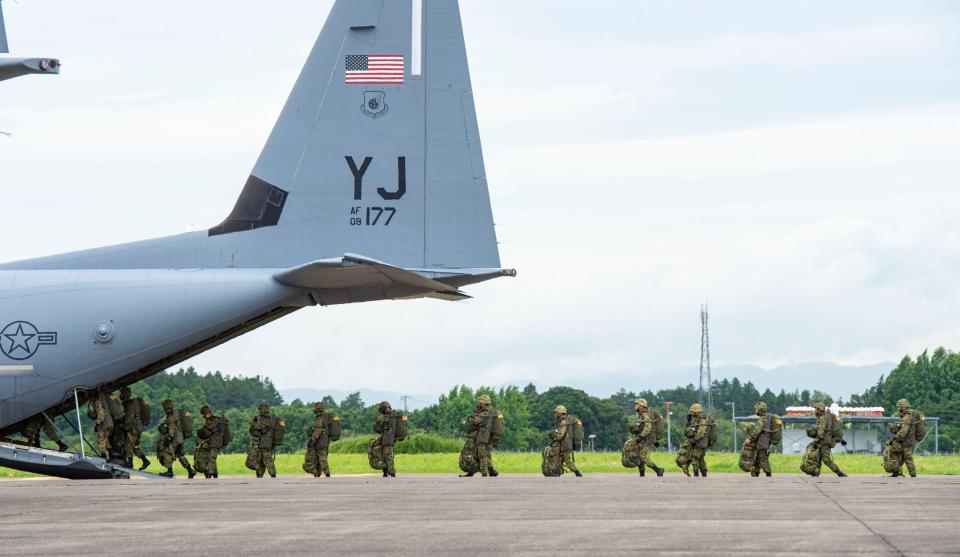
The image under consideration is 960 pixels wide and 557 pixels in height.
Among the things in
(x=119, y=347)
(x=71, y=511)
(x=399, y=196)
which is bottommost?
(x=71, y=511)

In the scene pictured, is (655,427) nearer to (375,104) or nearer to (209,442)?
(375,104)

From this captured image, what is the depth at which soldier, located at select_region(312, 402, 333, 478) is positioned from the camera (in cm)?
2872

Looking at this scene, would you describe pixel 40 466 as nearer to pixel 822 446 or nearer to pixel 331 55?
pixel 331 55

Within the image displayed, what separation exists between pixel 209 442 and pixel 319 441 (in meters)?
2.38

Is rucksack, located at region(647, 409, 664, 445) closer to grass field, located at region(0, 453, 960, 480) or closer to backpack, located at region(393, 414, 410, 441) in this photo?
grass field, located at region(0, 453, 960, 480)

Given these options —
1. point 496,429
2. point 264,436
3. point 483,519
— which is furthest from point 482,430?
point 483,519

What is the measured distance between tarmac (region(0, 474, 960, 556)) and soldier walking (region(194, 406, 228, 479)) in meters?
3.81

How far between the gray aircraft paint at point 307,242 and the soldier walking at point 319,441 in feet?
12.2

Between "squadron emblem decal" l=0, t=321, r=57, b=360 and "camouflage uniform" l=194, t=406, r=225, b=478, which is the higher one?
"squadron emblem decal" l=0, t=321, r=57, b=360

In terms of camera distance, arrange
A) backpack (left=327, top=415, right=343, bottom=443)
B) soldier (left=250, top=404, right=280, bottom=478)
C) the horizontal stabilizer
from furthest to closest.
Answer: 1. backpack (left=327, top=415, right=343, bottom=443)
2. soldier (left=250, top=404, right=280, bottom=478)
3. the horizontal stabilizer

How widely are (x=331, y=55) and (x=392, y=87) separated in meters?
1.42

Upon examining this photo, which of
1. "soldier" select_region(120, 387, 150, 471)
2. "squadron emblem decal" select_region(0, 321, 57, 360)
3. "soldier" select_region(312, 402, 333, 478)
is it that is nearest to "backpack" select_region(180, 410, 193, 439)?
"soldier" select_region(120, 387, 150, 471)

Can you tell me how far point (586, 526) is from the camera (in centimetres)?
1425

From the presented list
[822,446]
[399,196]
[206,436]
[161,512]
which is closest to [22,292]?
[206,436]
